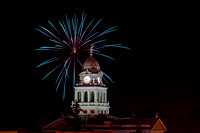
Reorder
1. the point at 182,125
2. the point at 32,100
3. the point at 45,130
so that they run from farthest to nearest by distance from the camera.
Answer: the point at 182,125 → the point at 32,100 → the point at 45,130

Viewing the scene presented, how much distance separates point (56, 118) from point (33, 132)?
19914 mm

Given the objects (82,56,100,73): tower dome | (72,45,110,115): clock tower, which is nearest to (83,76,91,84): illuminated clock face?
(72,45,110,115): clock tower

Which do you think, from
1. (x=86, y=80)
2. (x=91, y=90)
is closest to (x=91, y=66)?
(x=86, y=80)

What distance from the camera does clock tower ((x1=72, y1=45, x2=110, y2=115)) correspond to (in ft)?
383

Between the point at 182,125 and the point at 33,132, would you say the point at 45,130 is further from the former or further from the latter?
the point at 182,125

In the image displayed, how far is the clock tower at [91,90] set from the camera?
11669 centimetres

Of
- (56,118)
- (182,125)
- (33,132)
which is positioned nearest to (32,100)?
(56,118)

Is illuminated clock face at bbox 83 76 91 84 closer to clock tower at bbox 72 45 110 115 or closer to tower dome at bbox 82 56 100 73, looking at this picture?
clock tower at bbox 72 45 110 115

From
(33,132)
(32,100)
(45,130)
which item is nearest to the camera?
(33,132)

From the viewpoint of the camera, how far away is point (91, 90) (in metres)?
118

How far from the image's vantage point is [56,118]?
12212 centimetres

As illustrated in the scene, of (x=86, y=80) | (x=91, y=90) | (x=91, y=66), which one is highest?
(x=91, y=66)

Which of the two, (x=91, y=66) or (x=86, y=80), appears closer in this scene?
(x=91, y=66)

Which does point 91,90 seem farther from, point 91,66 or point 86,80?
point 91,66
